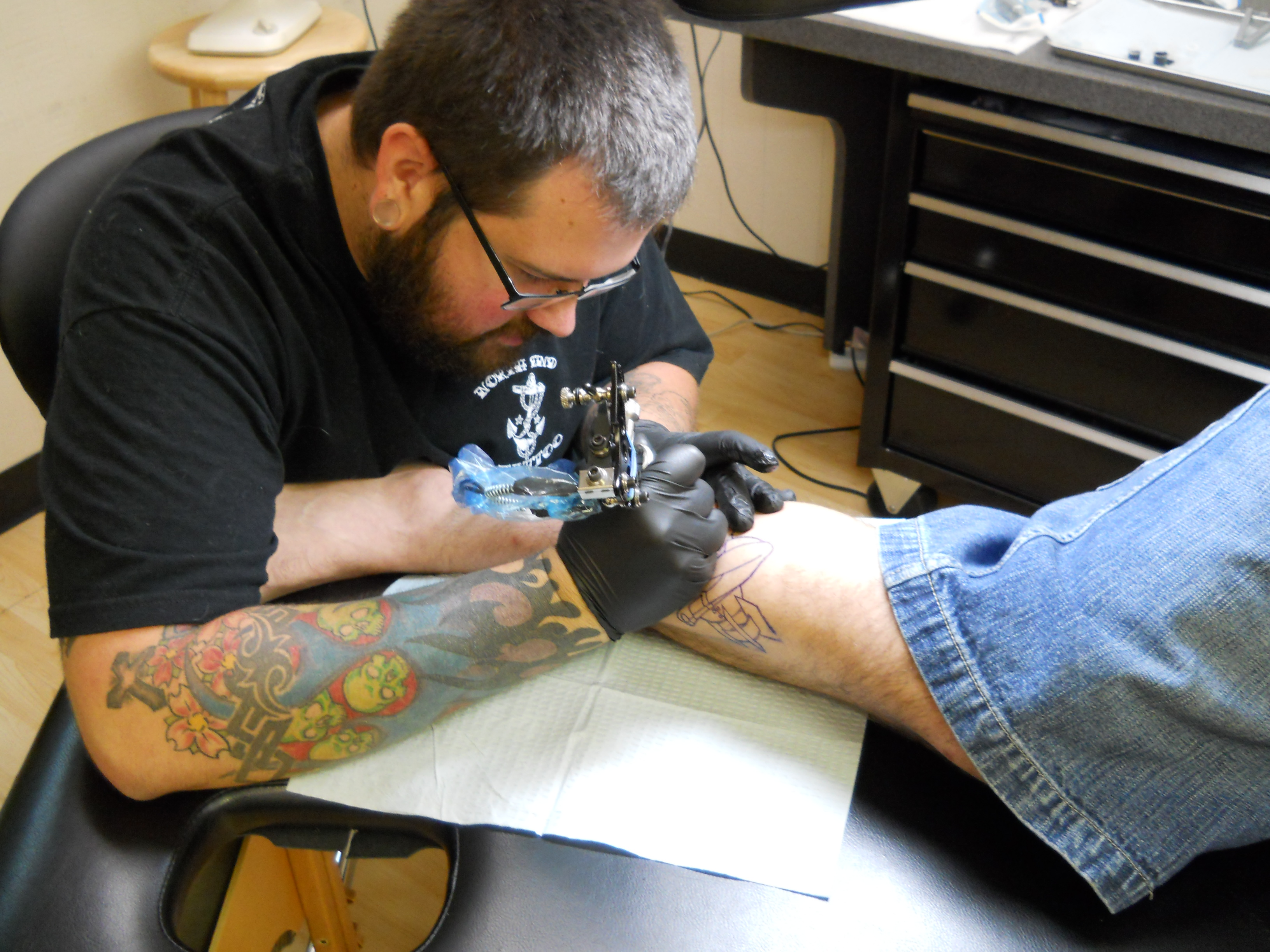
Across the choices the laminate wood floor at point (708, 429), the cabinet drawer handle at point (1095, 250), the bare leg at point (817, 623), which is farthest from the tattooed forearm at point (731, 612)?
the cabinet drawer handle at point (1095, 250)

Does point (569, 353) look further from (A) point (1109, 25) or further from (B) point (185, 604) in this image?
(A) point (1109, 25)

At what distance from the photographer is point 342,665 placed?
0.85m

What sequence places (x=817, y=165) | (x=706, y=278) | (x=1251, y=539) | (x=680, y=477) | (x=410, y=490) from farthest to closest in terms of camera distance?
(x=706, y=278)
(x=817, y=165)
(x=410, y=490)
(x=680, y=477)
(x=1251, y=539)

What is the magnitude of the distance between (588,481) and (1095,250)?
3.35 feet

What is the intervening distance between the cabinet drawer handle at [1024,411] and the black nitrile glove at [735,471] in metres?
0.80

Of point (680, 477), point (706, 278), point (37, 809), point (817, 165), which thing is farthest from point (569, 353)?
point (706, 278)

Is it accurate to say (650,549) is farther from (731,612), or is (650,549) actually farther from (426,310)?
(426,310)

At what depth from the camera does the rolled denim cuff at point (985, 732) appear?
773mm

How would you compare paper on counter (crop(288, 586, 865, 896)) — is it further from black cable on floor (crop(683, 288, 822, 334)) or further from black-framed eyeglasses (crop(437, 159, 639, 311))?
black cable on floor (crop(683, 288, 822, 334))

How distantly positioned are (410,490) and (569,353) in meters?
0.27

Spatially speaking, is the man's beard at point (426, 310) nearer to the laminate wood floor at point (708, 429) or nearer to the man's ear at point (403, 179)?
the man's ear at point (403, 179)

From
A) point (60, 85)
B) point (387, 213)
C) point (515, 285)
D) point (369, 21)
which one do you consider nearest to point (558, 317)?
point (515, 285)

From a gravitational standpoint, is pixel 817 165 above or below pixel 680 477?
below

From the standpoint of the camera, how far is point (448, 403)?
3.59ft
